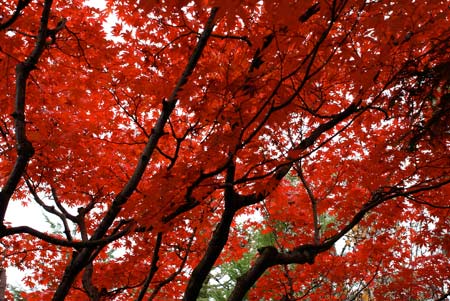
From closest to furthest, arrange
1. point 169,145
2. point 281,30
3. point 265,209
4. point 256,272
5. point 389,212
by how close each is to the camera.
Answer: point 281,30 < point 256,272 < point 169,145 < point 389,212 < point 265,209

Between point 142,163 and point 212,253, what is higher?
point 142,163

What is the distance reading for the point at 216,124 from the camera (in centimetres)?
320

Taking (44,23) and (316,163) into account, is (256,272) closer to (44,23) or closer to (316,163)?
(316,163)

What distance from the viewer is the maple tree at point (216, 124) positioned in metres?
2.53

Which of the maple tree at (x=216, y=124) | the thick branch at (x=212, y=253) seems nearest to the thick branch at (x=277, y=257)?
the maple tree at (x=216, y=124)

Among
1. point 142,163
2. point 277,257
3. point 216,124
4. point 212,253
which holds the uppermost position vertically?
point 216,124

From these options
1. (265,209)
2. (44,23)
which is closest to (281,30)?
(44,23)

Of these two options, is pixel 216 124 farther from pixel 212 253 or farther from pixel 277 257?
pixel 277 257

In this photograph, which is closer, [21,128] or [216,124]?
[21,128]

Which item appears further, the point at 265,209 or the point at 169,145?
the point at 265,209

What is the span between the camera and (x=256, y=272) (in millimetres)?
4305

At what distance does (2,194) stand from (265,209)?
5.92 metres

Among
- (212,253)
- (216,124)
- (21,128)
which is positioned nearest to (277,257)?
(212,253)

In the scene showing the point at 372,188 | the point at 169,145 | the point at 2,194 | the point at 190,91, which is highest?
the point at 169,145
